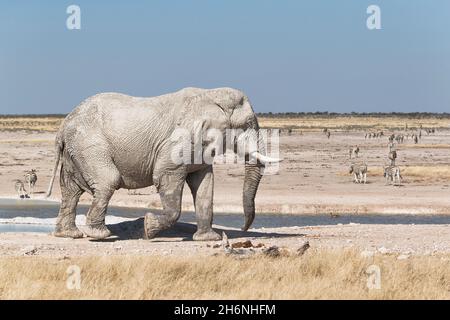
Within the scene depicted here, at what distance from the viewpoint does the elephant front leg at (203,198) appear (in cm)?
1538

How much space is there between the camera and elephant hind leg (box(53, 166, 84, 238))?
15969 mm

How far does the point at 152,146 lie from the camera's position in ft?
49.5

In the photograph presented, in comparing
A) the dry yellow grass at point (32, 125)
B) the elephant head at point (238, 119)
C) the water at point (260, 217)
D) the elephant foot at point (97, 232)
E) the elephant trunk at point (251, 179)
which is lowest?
the dry yellow grass at point (32, 125)

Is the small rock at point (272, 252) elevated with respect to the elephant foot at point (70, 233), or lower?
elevated

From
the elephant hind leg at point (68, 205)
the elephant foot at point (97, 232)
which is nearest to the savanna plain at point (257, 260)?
the elephant foot at point (97, 232)

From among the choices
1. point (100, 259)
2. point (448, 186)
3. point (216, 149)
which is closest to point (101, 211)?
point (216, 149)

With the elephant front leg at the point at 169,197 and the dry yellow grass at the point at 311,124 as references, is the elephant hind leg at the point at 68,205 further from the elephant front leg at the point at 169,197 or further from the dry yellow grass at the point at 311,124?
the dry yellow grass at the point at 311,124

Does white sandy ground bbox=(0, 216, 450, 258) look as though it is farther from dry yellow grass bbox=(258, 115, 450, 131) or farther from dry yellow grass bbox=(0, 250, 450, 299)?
dry yellow grass bbox=(258, 115, 450, 131)

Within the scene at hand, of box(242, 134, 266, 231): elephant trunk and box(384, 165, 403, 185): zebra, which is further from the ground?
box(242, 134, 266, 231): elephant trunk

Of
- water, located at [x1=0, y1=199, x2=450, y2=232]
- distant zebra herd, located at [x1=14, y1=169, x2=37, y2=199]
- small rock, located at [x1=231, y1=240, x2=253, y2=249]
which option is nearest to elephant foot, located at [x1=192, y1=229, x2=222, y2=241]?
small rock, located at [x1=231, y1=240, x2=253, y2=249]

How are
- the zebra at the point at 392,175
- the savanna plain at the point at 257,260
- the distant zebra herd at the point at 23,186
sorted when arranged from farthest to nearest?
the zebra at the point at 392,175, the distant zebra herd at the point at 23,186, the savanna plain at the point at 257,260

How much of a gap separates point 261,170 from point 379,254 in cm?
294

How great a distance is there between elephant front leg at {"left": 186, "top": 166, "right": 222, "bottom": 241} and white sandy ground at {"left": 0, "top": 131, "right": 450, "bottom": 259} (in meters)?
0.35

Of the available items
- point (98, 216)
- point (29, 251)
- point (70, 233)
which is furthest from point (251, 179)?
point (29, 251)
